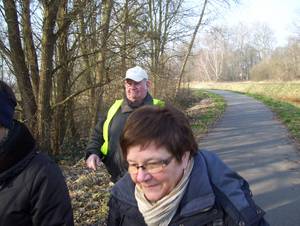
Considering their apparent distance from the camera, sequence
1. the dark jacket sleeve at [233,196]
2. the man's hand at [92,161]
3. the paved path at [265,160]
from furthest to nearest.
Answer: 1. the paved path at [265,160]
2. the man's hand at [92,161]
3. the dark jacket sleeve at [233,196]

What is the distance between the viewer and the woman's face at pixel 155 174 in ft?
4.23

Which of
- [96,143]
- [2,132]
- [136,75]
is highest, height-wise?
[136,75]

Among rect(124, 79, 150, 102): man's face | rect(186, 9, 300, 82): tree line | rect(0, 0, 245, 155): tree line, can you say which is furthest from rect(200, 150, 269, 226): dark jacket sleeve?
rect(186, 9, 300, 82): tree line

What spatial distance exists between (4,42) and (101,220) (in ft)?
19.9

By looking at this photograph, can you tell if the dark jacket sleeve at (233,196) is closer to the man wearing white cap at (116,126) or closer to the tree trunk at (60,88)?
the man wearing white cap at (116,126)

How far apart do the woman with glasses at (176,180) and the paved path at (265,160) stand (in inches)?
99.6

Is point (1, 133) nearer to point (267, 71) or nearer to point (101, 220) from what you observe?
point (101, 220)

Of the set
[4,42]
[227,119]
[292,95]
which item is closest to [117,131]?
[4,42]

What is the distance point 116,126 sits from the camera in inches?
108

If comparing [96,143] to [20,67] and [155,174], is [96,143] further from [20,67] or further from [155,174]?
[20,67]

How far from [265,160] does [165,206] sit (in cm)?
510

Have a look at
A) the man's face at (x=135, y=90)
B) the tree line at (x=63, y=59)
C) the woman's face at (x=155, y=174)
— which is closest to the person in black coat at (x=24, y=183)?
the woman's face at (x=155, y=174)

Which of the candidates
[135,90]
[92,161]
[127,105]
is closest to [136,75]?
[135,90]

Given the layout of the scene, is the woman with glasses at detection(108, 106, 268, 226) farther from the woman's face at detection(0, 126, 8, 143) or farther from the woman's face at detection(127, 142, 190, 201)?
the woman's face at detection(0, 126, 8, 143)
